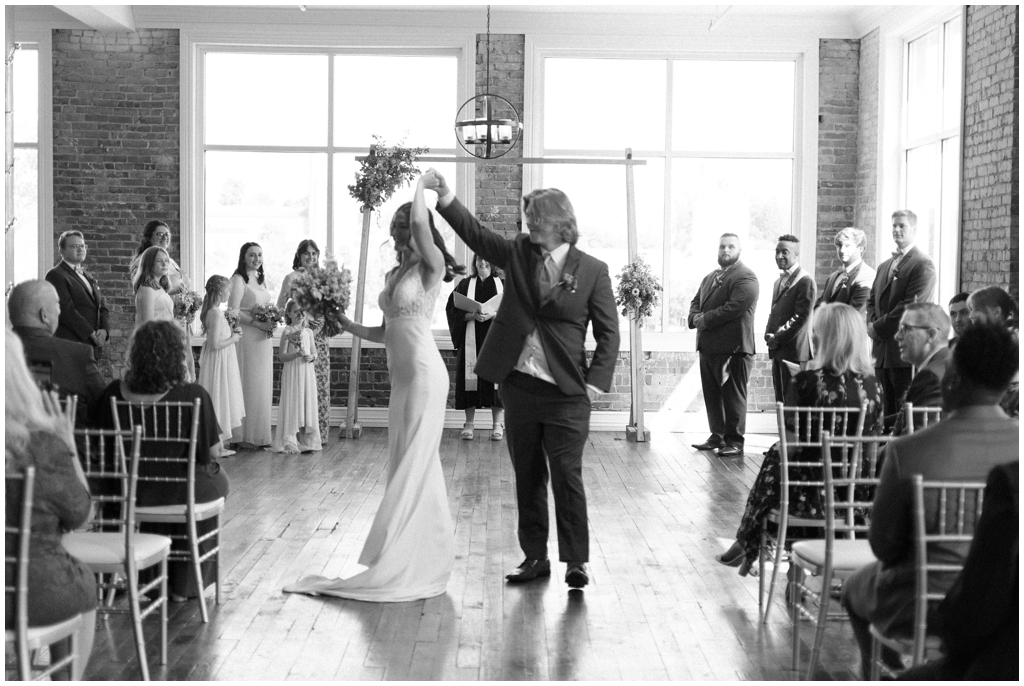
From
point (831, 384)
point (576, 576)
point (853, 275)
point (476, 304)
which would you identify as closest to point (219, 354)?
point (476, 304)

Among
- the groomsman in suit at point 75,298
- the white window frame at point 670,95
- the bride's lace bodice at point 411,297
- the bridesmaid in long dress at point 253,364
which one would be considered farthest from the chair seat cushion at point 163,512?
the white window frame at point 670,95

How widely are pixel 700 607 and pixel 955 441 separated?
83.7 inches

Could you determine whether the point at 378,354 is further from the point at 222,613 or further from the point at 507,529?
the point at 222,613

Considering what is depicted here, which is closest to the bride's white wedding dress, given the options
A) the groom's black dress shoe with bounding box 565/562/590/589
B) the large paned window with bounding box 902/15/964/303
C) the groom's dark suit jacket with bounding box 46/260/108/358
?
the groom's black dress shoe with bounding box 565/562/590/589

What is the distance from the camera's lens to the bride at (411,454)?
4.69 meters

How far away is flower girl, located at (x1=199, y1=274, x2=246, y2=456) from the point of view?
8508mm

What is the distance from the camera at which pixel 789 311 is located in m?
8.93

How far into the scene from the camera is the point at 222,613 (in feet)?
14.6

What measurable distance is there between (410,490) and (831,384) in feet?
6.28

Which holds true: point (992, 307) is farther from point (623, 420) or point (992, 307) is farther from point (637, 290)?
point (623, 420)

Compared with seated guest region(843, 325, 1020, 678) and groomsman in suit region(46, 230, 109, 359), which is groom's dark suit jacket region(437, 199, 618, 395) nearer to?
seated guest region(843, 325, 1020, 678)

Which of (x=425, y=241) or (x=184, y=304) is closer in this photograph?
(x=425, y=241)

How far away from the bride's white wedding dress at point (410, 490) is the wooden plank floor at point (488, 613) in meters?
0.11

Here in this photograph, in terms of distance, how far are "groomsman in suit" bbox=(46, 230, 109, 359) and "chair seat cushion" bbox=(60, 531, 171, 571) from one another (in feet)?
14.4
